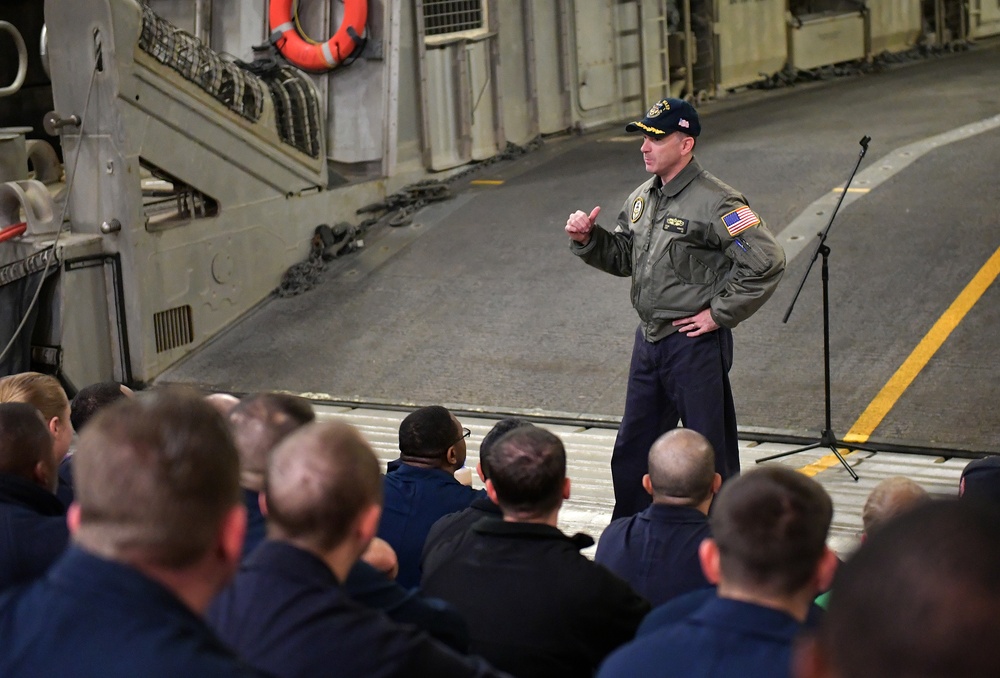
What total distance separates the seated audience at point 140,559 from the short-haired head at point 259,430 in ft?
3.65

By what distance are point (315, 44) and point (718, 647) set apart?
8.58 metres

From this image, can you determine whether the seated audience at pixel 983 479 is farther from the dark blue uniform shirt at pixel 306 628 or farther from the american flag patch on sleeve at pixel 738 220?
the dark blue uniform shirt at pixel 306 628

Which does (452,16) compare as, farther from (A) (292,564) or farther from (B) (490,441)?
(A) (292,564)

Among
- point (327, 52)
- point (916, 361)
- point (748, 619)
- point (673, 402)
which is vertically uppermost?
point (327, 52)

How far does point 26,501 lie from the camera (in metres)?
3.33

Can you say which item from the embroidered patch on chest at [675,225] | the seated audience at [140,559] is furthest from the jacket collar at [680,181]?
the seated audience at [140,559]

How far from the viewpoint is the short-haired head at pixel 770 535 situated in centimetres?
228

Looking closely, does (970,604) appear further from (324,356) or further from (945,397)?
(324,356)

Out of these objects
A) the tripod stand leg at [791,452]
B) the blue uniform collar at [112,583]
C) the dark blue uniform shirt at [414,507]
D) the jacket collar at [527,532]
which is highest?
the blue uniform collar at [112,583]

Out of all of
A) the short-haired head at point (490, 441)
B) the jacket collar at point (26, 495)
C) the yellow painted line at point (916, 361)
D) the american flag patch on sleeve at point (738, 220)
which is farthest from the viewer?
the yellow painted line at point (916, 361)

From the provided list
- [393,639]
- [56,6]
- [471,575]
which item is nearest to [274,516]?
[393,639]

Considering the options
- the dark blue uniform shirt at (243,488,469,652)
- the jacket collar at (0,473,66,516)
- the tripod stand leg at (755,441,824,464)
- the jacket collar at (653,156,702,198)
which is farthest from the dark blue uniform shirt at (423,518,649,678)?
the tripod stand leg at (755,441,824,464)

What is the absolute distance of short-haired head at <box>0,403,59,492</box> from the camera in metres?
3.42

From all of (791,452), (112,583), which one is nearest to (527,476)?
(112,583)
